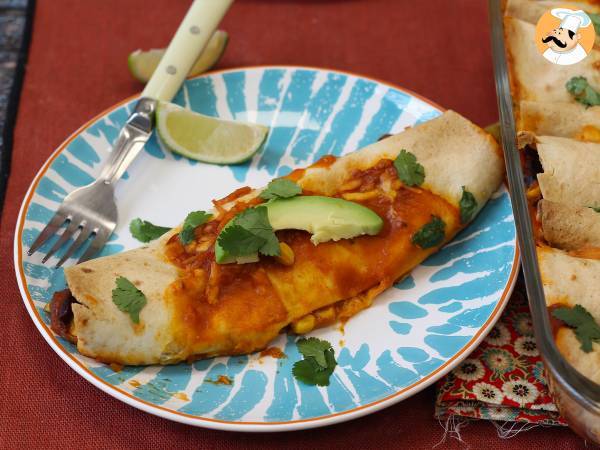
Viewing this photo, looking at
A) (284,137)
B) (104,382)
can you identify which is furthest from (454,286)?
(104,382)

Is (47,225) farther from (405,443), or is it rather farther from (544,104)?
(544,104)

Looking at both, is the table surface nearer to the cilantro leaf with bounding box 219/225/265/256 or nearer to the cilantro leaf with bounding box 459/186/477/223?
the cilantro leaf with bounding box 219/225/265/256

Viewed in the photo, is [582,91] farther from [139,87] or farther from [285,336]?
[139,87]

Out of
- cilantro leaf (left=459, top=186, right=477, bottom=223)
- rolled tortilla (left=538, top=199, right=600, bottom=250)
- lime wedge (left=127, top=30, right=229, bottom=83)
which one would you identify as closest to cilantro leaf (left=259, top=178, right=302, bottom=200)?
cilantro leaf (left=459, top=186, right=477, bottom=223)

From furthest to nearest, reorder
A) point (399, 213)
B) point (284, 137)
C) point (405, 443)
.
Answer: point (284, 137)
point (399, 213)
point (405, 443)

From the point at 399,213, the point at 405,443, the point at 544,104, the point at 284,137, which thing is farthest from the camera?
the point at 284,137

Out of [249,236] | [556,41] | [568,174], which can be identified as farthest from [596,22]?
[249,236]

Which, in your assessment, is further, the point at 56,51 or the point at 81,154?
the point at 56,51

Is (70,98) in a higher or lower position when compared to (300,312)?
higher
